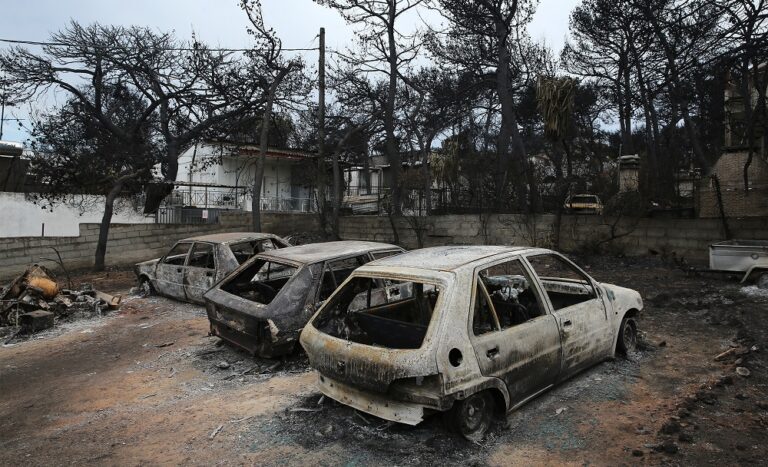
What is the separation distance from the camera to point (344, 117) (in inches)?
727

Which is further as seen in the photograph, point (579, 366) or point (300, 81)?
point (300, 81)

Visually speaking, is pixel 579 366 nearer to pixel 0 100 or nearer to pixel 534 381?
pixel 534 381

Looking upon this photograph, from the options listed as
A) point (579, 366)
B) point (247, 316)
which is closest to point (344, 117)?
point (247, 316)

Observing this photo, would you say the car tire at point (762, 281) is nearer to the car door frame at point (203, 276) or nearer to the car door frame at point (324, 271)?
the car door frame at point (324, 271)

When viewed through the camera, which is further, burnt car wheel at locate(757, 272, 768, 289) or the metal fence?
the metal fence

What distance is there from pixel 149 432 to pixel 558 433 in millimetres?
3289

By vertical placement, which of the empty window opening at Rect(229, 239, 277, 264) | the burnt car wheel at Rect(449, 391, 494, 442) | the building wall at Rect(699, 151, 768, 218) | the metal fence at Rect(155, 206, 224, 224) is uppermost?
the building wall at Rect(699, 151, 768, 218)

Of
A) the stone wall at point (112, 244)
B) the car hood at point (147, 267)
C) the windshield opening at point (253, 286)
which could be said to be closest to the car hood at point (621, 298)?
the windshield opening at point (253, 286)

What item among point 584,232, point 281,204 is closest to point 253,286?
point 584,232

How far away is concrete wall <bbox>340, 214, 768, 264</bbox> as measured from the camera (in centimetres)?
1071

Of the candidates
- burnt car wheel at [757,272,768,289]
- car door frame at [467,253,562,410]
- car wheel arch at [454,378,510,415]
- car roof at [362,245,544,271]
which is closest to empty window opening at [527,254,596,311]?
car roof at [362,245,544,271]

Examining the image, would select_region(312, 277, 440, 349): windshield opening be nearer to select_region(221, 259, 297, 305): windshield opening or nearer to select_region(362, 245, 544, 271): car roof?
select_region(362, 245, 544, 271): car roof

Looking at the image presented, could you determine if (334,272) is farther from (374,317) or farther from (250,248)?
(250,248)

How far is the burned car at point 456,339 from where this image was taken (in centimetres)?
338
